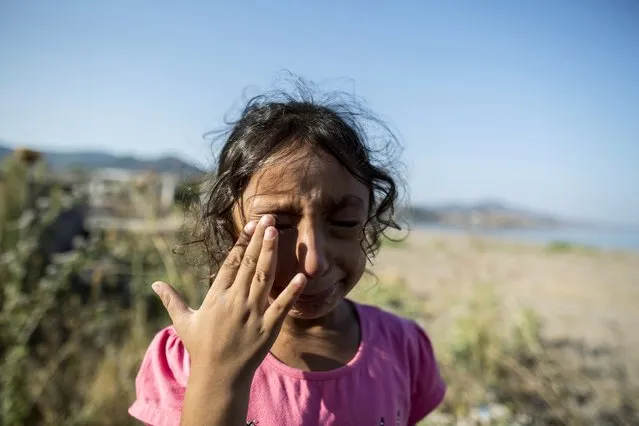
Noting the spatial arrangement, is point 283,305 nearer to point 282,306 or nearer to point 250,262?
point 282,306

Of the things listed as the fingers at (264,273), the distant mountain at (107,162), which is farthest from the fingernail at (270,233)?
the distant mountain at (107,162)

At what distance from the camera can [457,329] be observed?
3662 mm

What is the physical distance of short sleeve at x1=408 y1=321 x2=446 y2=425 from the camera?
57.7 inches

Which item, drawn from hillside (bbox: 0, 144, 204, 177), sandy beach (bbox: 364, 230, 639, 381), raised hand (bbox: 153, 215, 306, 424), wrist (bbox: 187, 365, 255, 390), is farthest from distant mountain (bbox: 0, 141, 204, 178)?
sandy beach (bbox: 364, 230, 639, 381)

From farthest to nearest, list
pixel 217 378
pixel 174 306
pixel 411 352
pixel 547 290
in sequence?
pixel 547 290 < pixel 411 352 < pixel 174 306 < pixel 217 378

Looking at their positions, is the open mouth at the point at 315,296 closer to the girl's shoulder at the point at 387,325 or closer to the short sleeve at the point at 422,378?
the girl's shoulder at the point at 387,325

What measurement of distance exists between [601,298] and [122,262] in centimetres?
734

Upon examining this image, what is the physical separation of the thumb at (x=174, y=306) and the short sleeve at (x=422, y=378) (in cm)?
74

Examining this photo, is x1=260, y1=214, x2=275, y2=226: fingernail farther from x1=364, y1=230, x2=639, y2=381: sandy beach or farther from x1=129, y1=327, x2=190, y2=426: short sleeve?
x1=364, y1=230, x2=639, y2=381: sandy beach

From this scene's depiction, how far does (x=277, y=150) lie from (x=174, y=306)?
1.45ft

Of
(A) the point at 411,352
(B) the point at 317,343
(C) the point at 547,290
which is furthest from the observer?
(C) the point at 547,290

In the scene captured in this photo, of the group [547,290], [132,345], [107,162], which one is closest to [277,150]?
[132,345]

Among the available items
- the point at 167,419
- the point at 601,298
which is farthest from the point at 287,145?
the point at 601,298

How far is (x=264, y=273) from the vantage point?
0.98m
